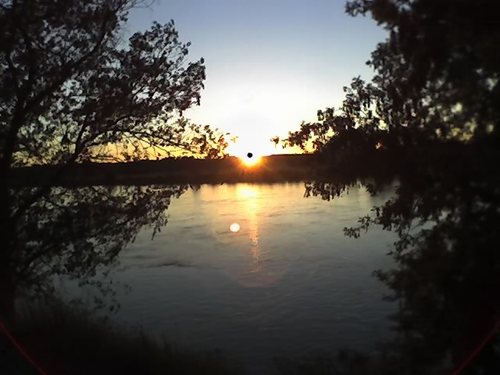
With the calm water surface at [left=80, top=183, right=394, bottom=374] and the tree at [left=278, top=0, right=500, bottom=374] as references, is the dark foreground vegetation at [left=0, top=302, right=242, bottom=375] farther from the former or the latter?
the tree at [left=278, top=0, right=500, bottom=374]

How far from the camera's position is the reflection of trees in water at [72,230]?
1032 cm

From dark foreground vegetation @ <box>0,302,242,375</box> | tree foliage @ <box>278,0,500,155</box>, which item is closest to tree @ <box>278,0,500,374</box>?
tree foliage @ <box>278,0,500,155</box>

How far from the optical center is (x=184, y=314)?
18.2m

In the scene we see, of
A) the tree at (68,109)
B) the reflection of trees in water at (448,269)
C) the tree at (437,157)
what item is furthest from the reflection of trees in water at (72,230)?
the reflection of trees in water at (448,269)

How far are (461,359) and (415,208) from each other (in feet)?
6.35

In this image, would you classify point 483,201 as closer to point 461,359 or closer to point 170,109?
point 461,359

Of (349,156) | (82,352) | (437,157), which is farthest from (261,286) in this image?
(437,157)

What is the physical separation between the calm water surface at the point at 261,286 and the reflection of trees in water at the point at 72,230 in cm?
420

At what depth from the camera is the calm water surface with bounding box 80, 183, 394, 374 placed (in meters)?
15.5

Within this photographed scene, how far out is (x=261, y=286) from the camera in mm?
22094

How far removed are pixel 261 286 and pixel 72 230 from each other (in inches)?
488

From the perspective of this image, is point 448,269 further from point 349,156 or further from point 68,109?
point 68,109

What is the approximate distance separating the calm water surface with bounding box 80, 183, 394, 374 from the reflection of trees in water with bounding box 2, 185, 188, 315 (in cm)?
420

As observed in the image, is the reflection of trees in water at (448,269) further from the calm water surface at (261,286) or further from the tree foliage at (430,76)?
the calm water surface at (261,286)
